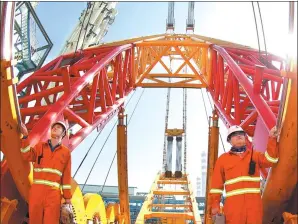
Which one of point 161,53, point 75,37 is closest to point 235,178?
point 161,53

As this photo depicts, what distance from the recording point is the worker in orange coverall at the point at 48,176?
597cm

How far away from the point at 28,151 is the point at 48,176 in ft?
1.69

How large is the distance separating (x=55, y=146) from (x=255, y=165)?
129 inches

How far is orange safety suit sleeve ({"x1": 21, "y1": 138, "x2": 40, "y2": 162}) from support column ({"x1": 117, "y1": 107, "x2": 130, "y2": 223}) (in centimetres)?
619

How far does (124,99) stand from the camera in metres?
15.0

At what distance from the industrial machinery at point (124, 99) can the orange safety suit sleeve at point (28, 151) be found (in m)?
0.08

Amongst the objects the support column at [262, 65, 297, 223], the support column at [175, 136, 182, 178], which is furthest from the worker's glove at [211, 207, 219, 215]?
the support column at [175, 136, 182, 178]

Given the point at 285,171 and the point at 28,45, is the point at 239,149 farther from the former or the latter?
the point at 28,45

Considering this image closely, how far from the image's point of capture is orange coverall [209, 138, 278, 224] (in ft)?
18.7

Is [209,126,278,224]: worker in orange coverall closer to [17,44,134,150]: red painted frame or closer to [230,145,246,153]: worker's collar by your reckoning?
[230,145,246,153]: worker's collar

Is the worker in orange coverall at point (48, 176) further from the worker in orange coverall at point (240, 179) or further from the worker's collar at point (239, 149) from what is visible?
the worker's collar at point (239, 149)

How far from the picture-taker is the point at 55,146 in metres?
6.38

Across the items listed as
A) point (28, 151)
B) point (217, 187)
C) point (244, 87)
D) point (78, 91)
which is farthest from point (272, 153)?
point (78, 91)

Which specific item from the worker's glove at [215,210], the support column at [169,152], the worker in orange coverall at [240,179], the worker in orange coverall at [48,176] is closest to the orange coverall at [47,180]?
the worker in orange coverall at [48,176]
